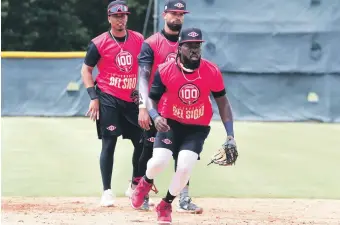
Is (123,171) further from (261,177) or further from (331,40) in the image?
(331,40)

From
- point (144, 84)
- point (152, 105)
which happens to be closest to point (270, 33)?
point (144, 84)

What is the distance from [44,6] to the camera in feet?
106

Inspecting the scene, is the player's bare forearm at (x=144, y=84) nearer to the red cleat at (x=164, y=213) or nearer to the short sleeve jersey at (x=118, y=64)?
the short sleeve jersey at (x=118, y=64)

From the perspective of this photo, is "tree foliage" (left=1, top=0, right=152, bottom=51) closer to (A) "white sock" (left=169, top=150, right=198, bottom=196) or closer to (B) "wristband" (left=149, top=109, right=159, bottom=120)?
(B) "wristband" (left=149, top=109, right=159, bottom=120)

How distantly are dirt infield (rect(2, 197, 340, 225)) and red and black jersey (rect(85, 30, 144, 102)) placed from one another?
43.6 inches

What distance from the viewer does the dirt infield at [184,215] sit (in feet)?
24.4

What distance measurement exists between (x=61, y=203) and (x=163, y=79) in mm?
1989

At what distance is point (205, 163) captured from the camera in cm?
1209

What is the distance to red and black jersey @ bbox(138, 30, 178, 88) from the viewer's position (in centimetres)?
801

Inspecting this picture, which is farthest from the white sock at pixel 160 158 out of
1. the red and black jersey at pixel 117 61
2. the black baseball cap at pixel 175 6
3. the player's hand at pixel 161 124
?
the black baseball cap at pixel 175 6

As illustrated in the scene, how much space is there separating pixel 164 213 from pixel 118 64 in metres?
1.77

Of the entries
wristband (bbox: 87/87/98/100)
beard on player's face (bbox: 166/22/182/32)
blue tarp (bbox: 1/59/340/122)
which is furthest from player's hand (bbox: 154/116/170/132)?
blue tarp (bbox: 1/59/340/122)

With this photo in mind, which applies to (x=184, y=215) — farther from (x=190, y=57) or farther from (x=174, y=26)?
(x=174, y=26)

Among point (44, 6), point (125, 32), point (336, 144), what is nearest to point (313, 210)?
point (125, 32)
